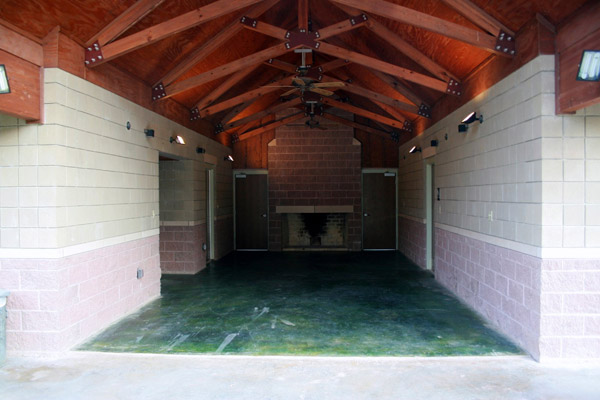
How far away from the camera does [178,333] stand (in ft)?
14.5

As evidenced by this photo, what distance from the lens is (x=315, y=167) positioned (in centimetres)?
1070

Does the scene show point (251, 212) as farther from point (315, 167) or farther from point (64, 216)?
point (64, 216)

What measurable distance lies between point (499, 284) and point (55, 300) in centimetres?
427

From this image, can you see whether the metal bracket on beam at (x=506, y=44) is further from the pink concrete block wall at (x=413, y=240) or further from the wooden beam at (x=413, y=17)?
the pink concrete block wall at (x=413, y=240)

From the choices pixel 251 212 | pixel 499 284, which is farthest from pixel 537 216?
pixel 251 212

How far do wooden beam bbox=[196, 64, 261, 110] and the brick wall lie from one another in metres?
3.58

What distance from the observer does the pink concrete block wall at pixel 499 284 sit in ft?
12.4

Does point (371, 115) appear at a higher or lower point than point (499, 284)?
higher

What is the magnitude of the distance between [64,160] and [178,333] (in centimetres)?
200

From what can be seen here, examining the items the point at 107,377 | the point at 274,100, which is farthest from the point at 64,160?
the point at 274,100

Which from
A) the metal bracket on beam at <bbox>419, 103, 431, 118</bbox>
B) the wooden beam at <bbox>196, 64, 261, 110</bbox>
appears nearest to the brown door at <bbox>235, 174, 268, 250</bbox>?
the wooden beam at <bbox>196, 64, 261, 110</bbox>

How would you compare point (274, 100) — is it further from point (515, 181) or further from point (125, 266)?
point (515, 181)

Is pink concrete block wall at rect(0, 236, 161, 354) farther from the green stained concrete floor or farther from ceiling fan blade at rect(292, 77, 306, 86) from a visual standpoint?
ceiling fan blade at rect(292, 77, 306, 86)

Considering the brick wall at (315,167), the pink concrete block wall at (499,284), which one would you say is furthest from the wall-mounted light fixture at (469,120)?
the brick wall at (315,167)
